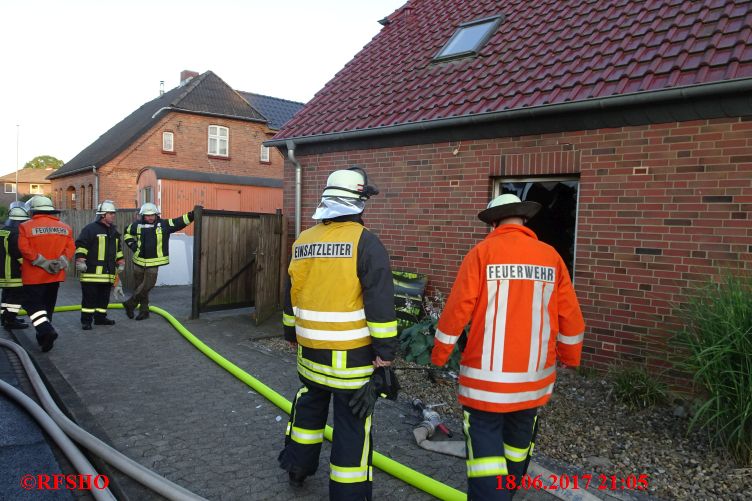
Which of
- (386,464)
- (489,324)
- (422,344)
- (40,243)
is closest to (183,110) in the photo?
(40,243)

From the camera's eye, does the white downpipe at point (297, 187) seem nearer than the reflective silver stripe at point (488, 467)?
No

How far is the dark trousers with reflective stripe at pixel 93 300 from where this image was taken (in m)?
7.54

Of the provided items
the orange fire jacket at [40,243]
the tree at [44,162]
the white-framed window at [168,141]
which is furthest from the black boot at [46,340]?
the tree at [44,162]

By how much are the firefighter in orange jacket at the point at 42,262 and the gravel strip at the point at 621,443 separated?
172 inches

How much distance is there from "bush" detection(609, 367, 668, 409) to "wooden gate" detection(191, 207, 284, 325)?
5.11 m

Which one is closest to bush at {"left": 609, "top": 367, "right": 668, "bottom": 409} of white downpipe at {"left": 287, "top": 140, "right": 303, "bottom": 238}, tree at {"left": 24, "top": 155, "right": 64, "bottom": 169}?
white downpipe at {"left": 287, "top": 140, "right": 303, "bottom": 238}

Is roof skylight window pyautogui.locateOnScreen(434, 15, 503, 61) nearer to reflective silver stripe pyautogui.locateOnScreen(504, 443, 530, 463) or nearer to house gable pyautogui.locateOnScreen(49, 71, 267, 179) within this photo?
reflective silver stripe pyautogui.locateOnScreen(504, 443, 530, 463)

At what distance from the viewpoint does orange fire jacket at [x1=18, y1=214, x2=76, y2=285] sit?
6.59 metres

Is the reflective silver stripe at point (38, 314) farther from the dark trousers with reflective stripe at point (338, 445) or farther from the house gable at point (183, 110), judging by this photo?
the house gable at point (183, 110)

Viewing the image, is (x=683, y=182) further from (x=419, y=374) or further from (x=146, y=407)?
(x=146, y=407)

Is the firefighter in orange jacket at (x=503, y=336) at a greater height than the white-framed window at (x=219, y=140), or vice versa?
the white-framed window at (x=219, y=140)

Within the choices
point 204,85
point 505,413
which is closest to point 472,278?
point 505,413

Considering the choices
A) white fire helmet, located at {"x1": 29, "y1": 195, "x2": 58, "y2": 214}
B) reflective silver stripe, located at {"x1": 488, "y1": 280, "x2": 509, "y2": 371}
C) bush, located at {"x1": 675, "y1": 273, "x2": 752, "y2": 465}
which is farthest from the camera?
white fire helmet, located at {"x1": 29, "y1": 195, "x2": 58, "y2": 214}

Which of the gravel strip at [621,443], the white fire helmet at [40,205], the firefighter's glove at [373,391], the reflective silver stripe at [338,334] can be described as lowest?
the gravel strip at [621,443]
